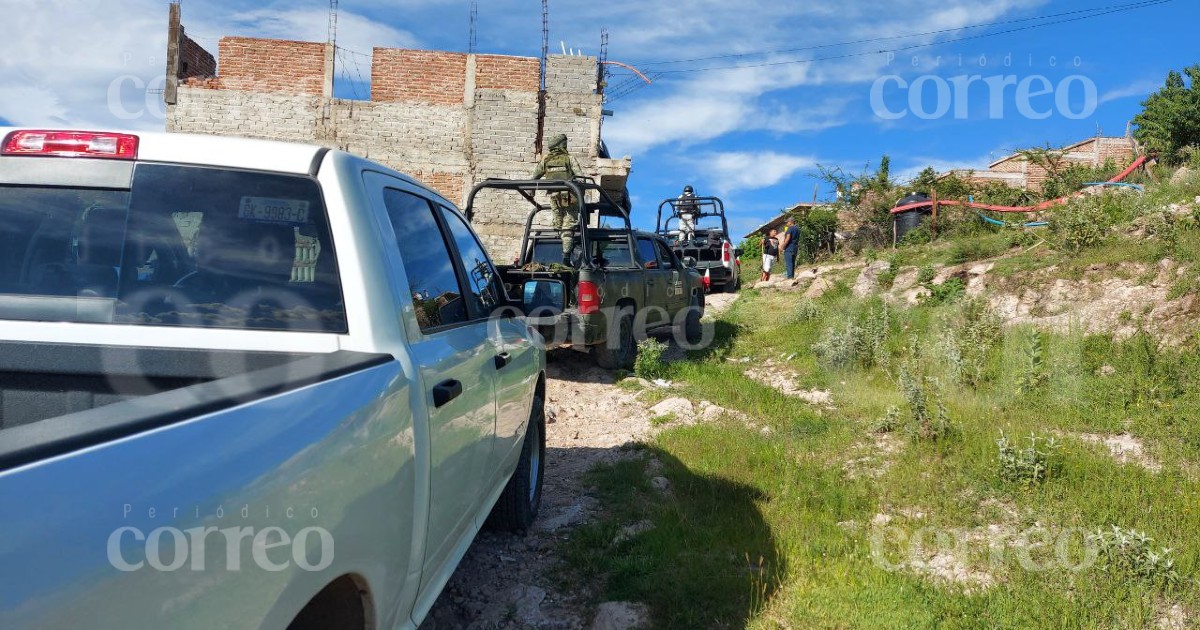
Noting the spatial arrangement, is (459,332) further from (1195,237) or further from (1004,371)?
(1195,237)

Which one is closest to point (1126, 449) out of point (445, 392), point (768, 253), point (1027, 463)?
point (1027, 463)

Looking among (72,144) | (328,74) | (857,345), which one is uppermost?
(328,74)

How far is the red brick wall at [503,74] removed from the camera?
1959 centimetres

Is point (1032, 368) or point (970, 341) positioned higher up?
point (970, 341)

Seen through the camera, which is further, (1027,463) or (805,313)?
(805,313)

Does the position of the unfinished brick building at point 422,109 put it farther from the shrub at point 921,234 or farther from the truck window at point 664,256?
the truck window at point 664,256

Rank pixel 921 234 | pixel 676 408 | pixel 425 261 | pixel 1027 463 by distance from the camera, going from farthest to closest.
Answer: pixel 921 234
pixel 676 408
pixel 1027 463
pixel 425 261

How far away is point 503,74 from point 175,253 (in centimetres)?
1842

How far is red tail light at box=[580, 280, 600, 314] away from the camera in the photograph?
8.37 meters

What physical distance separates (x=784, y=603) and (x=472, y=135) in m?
17.4

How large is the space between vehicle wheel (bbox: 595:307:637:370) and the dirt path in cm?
135

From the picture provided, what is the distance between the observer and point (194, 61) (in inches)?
778

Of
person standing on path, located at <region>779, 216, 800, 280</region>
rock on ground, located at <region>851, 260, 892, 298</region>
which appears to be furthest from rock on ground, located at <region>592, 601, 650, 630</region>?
person standing on path, located at <region>779, 216, 800, 280</region>

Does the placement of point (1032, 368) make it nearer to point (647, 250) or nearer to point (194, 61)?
point (647, 250)
